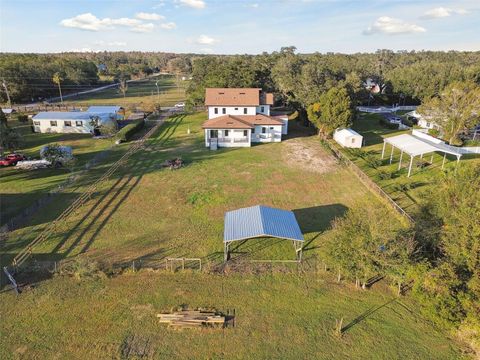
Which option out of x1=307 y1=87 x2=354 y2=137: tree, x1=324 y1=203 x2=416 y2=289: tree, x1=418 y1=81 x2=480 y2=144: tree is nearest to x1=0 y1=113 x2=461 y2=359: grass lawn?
x1=324 y1=203 x2=416 y2=289: tree

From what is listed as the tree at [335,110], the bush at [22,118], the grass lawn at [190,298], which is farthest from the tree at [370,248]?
the bush at [22,118]

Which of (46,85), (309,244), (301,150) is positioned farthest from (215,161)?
(46,85)

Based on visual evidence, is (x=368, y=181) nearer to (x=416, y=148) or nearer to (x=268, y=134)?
(x=416, y=148)

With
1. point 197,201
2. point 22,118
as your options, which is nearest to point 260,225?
point 197,201

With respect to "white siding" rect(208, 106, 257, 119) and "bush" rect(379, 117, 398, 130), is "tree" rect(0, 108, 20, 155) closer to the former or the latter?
"white siding" rect(208, 106, 257, 119)

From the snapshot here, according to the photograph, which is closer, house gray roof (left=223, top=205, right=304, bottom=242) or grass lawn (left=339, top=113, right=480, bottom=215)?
house gray roof (left=223, top=205, right=304, bottom=242)
